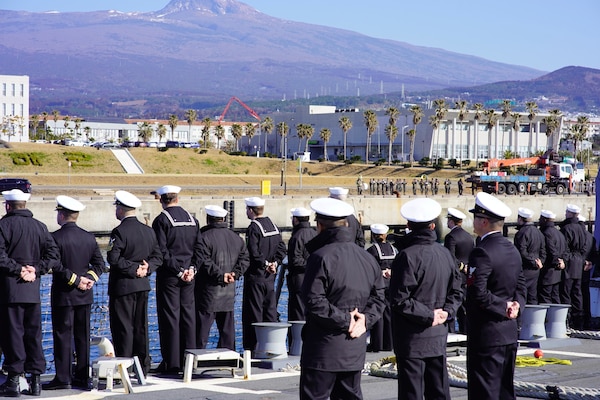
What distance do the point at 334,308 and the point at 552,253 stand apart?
901cm

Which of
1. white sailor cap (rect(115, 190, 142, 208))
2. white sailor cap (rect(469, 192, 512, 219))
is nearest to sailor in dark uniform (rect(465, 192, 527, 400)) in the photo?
white sailor cap (rect(469, 192, 512, 219))

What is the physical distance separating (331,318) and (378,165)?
10262 cm

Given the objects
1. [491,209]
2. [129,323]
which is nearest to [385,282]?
[129,323]

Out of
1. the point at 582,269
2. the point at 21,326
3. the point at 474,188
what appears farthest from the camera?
the point at 474,188

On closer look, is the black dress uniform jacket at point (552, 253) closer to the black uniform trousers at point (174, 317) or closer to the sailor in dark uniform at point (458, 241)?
the sailor in dark uniform at point (458, 241)

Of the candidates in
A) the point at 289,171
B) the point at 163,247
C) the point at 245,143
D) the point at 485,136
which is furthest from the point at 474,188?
the point at 245,143

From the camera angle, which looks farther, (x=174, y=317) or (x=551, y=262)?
(x=551, y=262)

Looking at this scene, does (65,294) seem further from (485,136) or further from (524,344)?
(485,136)

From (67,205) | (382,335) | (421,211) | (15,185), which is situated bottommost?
(15,185)

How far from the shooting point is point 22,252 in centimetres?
983

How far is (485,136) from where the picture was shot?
135m

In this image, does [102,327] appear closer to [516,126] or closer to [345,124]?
[516,126]

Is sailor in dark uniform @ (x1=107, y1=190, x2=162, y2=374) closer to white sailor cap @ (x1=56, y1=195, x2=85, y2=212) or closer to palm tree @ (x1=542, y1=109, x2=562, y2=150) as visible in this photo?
white sailor cap @ (x1=56, y1=195, x2=85, y2=212)

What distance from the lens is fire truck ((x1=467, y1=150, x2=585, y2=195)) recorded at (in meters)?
78.1
